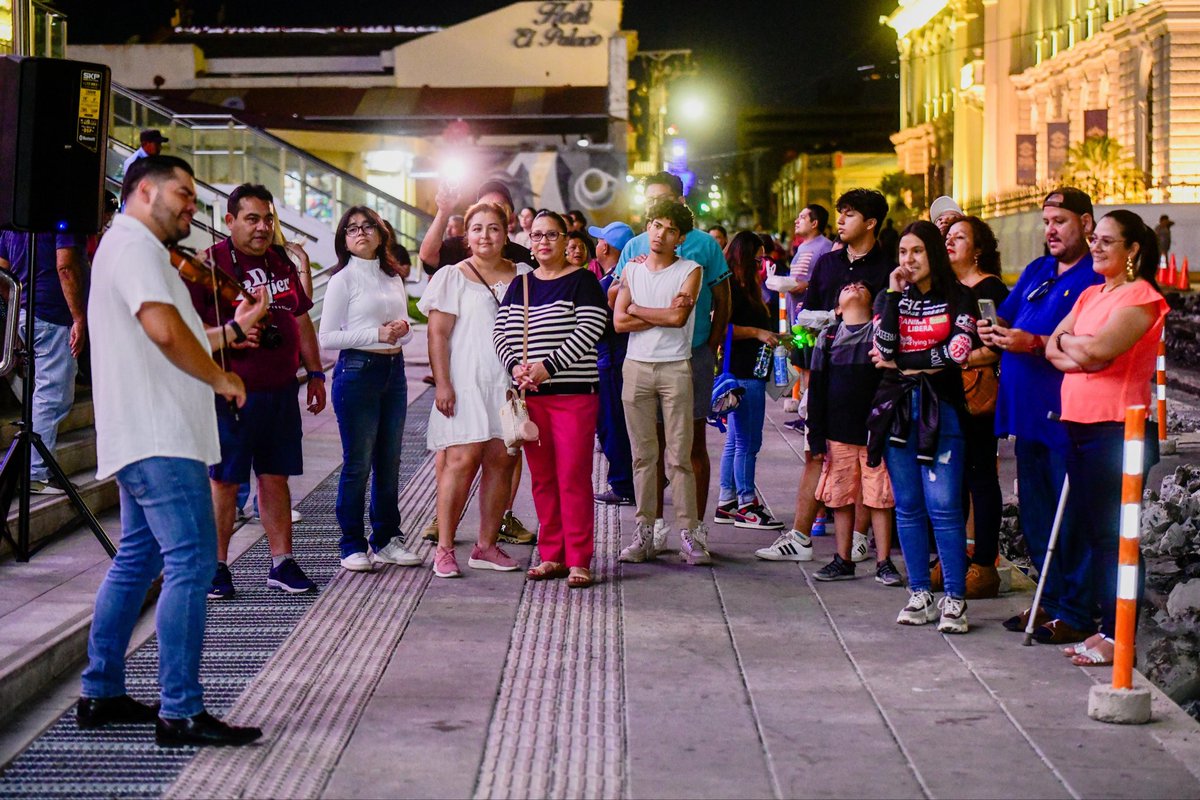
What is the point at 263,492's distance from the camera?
7.61 m

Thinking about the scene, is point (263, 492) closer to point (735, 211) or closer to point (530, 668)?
point (530, 668)

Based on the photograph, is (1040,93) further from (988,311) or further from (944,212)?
(988,311)

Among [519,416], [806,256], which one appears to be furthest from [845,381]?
[806,256]

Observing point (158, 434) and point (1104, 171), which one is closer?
point (158, 434)

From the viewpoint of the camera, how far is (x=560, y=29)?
5044cm

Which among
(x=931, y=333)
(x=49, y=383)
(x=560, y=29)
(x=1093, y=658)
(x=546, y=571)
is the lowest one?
(x=1093, y=658)

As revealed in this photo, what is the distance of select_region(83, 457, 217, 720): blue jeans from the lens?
528 centimetres

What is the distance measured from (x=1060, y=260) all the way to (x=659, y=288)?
2.19m

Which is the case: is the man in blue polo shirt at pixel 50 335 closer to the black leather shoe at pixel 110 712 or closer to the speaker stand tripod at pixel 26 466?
the speaker stand tripod at pixel 26 466

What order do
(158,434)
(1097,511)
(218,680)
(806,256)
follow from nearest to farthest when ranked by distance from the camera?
(158,434)
(218,680)
(1097,511)
(806,256)

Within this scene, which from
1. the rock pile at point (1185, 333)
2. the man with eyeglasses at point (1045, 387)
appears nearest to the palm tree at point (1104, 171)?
the rock pile at point (1185, 333)

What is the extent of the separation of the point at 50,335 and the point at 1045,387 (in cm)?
577

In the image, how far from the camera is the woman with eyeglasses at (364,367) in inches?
322

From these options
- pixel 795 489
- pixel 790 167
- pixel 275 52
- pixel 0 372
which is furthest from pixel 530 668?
pixel 790 167
